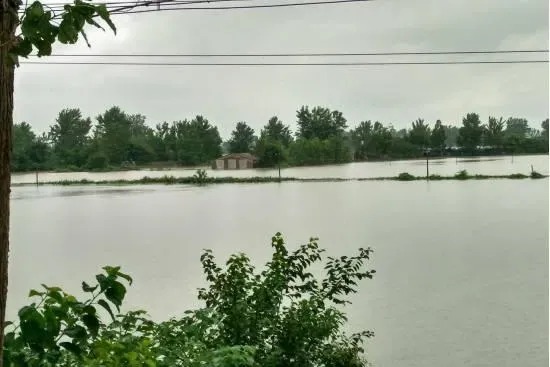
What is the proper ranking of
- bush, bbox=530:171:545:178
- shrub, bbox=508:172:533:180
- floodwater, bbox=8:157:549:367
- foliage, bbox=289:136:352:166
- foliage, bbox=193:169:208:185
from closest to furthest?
floodwater, bbox=8:157:549:367 < shrub, bbox=508:172:533:180 < bush, bbox=530:171:545:178 < foliage, bbox=193:169:208:185 < foliage, bbox=289:136:352:166

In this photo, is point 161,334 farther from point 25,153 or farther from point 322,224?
point 25,153

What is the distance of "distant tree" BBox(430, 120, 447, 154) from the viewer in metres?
32.8

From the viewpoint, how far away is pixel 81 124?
2800cm

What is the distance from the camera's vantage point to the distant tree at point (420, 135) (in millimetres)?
32969

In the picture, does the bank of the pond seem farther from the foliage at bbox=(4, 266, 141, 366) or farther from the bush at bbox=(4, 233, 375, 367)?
the foliage at bbox=(4, 266, 141, 366)

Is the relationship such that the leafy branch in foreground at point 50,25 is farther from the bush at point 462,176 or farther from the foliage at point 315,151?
the foliage at point 315,151

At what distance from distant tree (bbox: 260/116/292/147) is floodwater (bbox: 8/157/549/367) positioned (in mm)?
14877

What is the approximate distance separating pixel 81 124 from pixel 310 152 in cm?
1166

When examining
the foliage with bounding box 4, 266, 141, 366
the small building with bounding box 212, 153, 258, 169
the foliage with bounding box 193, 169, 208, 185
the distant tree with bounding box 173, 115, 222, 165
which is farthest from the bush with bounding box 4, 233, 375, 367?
the small building with bounding box 212, 153, 258, 169

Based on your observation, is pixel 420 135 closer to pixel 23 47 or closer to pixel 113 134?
pixel 113 134

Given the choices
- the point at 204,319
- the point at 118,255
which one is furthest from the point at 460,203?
the point at 204,319

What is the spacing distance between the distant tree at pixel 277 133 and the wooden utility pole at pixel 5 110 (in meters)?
31.8

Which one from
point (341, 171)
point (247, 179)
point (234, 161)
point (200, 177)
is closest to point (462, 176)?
point (341, 171)

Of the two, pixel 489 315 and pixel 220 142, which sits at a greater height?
pixel 220 142
